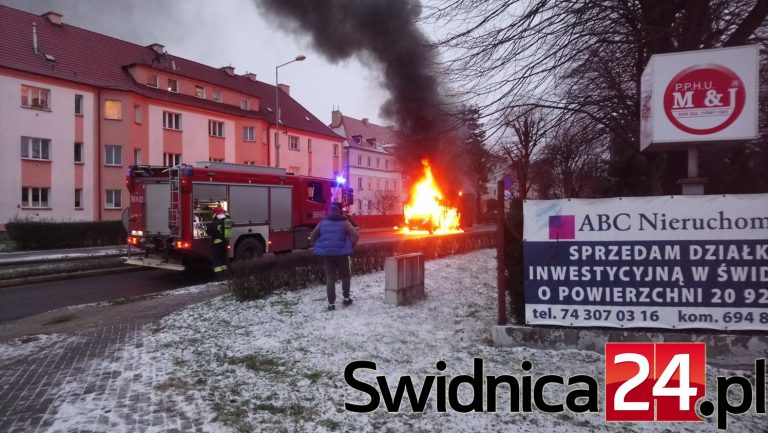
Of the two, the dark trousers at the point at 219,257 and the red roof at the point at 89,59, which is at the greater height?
the red roof at the point at 89,59

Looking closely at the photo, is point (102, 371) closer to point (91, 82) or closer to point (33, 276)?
point (33, 276)

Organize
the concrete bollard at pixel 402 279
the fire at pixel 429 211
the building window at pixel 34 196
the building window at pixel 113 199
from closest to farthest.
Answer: the concrete bollard at pixel 402 279 → the fire at pixel 429 211 → the building window at pixel 34 196 → the building window at pixel 113 199

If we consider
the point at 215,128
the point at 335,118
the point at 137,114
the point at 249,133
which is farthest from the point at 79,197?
the point at 335,118

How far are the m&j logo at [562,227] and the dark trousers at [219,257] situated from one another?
8.03 meters

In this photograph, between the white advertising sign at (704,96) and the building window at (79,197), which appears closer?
the white advertising sign at (704,96)

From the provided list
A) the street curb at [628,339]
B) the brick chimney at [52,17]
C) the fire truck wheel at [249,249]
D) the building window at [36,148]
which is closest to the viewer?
the street curb at [628,339]

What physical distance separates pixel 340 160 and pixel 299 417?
42163 millimetres

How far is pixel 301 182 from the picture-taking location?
14562 mm

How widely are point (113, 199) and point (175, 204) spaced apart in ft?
60.2

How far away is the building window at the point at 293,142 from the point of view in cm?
3866

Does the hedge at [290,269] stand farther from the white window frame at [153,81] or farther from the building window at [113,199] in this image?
the white window frame at [153,81]

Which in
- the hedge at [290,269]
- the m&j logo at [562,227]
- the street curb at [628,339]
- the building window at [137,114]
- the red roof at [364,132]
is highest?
the red roof at [364,132]

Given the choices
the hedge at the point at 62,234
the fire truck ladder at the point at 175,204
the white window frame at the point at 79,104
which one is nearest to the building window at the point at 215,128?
the white window frame at the point at 79,104

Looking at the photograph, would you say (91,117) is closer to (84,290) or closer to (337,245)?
(84,290)
